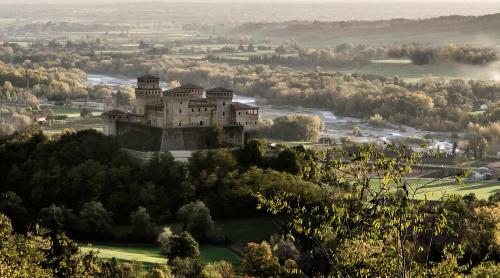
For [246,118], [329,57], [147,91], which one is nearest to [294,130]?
[246,118]

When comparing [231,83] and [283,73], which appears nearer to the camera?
[231,83]

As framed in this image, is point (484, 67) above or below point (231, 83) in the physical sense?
above

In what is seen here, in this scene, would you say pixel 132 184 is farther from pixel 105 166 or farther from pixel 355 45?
pixel 355 45

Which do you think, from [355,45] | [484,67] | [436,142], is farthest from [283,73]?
[436,142]

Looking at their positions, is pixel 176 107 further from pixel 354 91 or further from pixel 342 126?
pixel 354 91

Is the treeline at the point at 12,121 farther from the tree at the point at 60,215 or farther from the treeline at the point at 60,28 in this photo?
the treeline at the point at 60,28
